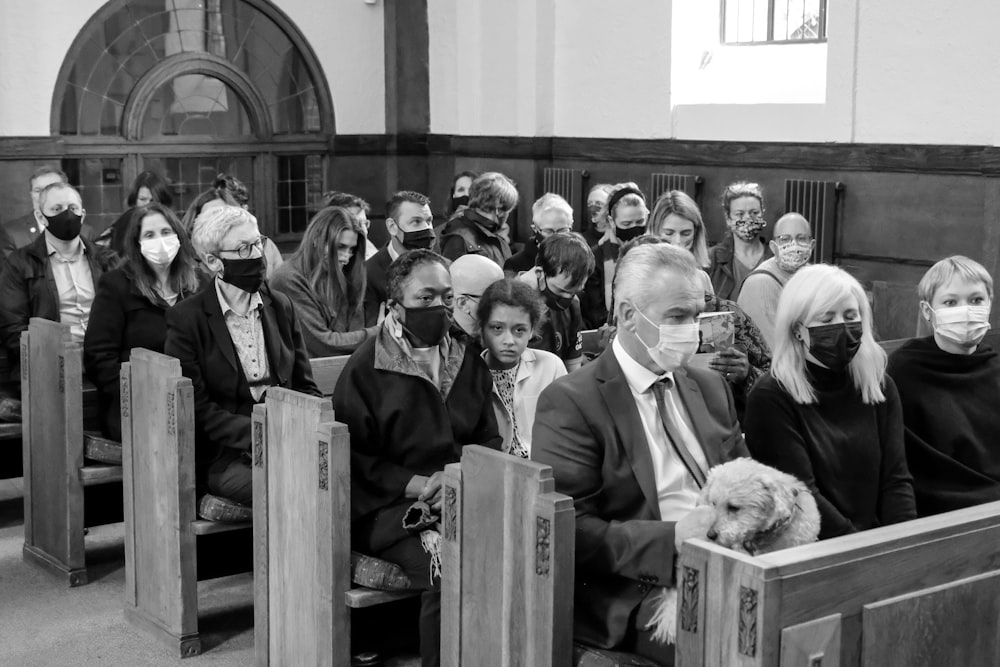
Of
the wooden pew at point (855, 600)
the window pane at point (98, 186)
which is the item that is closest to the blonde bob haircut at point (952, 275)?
the wooden pew at point (855, 600)

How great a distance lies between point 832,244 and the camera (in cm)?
803

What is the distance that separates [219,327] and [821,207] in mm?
4608

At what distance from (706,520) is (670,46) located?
669 centimetres

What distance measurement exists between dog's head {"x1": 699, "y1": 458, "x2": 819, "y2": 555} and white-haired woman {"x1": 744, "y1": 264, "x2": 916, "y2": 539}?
1.97ft

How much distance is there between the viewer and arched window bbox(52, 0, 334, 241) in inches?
377

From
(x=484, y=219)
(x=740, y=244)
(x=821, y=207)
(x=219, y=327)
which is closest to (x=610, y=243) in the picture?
(x=740, y=244)

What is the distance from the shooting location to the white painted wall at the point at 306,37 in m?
9.13

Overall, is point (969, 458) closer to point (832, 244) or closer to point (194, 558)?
point (194, 558)

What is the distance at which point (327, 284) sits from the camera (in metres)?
5.98

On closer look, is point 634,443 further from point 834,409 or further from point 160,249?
point 160,249

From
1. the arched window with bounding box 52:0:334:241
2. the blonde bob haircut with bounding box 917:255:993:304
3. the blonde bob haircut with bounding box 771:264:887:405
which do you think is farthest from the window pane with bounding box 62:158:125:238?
the blonde bob haircut with bounding box 771:264:887:405

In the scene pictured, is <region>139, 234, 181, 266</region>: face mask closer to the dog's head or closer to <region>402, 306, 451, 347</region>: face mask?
<region>402, 306, 451, 347</region>: face mask

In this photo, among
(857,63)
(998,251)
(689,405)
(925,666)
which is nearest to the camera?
(925,666)

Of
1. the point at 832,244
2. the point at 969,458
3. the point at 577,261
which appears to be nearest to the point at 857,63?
the point at 832,244
